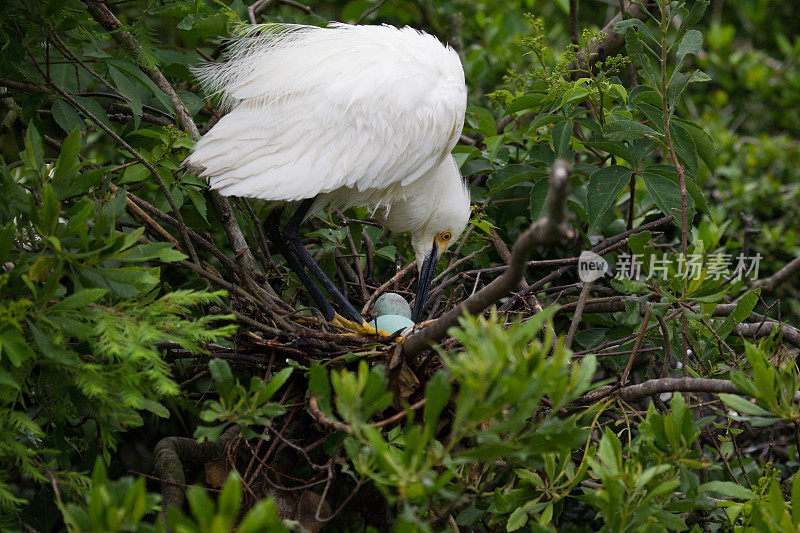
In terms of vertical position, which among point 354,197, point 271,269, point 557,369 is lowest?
point 271,269

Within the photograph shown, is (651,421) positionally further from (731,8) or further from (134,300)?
(731,8)

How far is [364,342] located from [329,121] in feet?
2.77

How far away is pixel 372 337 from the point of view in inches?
86.4

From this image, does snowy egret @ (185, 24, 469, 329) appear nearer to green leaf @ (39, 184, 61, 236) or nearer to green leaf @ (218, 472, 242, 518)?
green leaf @ (39, 184, 61, 236)

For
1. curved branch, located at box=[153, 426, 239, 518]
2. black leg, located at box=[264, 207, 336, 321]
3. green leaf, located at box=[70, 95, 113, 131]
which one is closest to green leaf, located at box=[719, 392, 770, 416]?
curved branch, located at box=[153, 426, 239, 518]

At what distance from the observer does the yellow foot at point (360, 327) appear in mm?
2373

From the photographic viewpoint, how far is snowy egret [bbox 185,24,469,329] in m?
2.40

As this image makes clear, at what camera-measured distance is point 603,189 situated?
2.44 meters

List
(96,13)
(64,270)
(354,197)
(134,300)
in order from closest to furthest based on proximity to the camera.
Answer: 1. (64,270)
2. (134,300)
3. (96,13)
4. (354,197)

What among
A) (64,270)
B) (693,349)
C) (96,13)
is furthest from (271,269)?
(693,349)

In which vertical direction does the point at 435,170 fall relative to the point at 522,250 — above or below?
below

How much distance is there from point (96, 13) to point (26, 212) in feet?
3.25

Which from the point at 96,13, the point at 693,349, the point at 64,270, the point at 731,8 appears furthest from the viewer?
the point at 731,8

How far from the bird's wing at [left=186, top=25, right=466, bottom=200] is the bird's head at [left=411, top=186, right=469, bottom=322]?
28 cm
